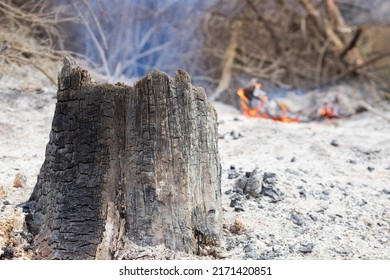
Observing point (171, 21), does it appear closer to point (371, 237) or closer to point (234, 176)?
point (234, 176)

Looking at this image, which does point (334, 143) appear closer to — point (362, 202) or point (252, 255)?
point (362, 202)

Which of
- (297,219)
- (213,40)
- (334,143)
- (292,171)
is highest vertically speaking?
(213,40)

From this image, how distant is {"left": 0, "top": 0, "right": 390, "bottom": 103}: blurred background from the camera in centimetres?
279

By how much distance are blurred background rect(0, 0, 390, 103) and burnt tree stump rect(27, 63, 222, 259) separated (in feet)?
3.40

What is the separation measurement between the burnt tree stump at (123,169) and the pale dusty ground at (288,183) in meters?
0.15

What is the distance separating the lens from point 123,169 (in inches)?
62.7

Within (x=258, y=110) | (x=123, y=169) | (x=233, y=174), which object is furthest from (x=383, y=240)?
(x=258, y=110)

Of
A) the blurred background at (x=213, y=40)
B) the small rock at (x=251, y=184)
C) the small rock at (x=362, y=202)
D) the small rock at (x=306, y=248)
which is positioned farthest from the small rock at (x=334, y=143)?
the small rock at (x=306, y=248)

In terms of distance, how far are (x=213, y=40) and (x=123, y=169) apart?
2.87 meters

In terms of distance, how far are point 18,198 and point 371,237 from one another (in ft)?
3.69

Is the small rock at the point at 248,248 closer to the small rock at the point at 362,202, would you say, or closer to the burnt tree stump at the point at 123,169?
the burnt tree stump at the point at 123,169

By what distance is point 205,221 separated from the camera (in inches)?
64.2

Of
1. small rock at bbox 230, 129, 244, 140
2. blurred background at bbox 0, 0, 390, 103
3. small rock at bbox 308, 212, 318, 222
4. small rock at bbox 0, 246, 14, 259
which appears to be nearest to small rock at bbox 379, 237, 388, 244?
small rock at bbox 308, 212, 318, 222
